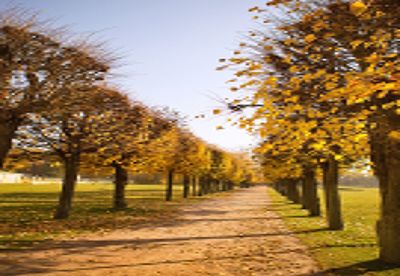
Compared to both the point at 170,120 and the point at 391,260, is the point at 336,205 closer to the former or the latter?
the point at 391,260

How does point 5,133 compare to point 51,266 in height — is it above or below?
above

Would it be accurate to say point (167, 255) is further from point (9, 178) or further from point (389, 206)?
point (9, 178)

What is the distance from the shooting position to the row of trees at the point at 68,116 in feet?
38.2

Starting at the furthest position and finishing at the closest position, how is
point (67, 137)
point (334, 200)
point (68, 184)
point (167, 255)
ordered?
point (68, 184) < point (67, 137) < point (334, 200) < point (167, 255)

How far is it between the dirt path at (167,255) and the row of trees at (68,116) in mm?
4206

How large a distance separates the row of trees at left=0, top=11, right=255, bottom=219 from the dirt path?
4.21m

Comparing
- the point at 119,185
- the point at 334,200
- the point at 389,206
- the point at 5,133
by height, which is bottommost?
the point at 334,200

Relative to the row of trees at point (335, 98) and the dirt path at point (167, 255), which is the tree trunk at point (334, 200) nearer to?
the dirt path at point (167, 255)

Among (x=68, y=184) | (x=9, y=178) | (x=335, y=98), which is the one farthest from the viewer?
(x=9, y=178)

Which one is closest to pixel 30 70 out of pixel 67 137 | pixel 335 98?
pixel 67 137

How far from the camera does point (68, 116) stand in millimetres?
14008

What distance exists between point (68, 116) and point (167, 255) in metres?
7.04

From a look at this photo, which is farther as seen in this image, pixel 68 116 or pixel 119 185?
pixel 119 185

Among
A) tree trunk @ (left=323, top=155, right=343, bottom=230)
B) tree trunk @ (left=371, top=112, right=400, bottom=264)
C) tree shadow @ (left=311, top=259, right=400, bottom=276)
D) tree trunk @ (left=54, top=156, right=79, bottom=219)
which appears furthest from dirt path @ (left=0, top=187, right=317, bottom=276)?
tree trunk @ (left=54, top=156, right=79, bottom=219)
